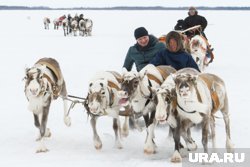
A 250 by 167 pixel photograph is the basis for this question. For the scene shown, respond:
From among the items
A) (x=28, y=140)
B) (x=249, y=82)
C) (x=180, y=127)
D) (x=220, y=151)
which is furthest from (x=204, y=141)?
(x=249, y=82)

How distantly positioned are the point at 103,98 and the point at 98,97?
0.10 m

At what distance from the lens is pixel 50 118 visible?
28.6ft

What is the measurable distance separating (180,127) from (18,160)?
79.5 inches

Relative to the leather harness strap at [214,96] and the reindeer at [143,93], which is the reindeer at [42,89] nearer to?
the reindeer at [143,93]

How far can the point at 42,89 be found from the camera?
6.30 m

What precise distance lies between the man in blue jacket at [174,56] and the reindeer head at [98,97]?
107 centimetres

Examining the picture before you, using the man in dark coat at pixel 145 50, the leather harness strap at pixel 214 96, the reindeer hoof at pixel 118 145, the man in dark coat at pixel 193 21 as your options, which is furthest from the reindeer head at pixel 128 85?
the man in dark coat at pixel 193 21

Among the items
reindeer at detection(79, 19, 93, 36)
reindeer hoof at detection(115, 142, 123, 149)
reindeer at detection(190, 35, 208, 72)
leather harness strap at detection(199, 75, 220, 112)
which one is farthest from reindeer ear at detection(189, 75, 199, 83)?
reindeer at detection(79, 19, 93, 36)

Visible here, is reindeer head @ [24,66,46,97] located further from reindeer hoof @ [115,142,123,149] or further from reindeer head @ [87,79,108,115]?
reindeer hoof @ [115,142,123,149]

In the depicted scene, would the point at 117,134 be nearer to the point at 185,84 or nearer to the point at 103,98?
the point at 103,98

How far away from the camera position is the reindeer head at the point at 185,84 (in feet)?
17.4

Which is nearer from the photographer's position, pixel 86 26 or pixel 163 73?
pixel 163 73

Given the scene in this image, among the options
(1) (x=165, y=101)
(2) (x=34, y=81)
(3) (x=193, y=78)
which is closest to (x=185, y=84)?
(3) (x=193, y=78)

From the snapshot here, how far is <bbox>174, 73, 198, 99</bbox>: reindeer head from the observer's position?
17.4 ft
